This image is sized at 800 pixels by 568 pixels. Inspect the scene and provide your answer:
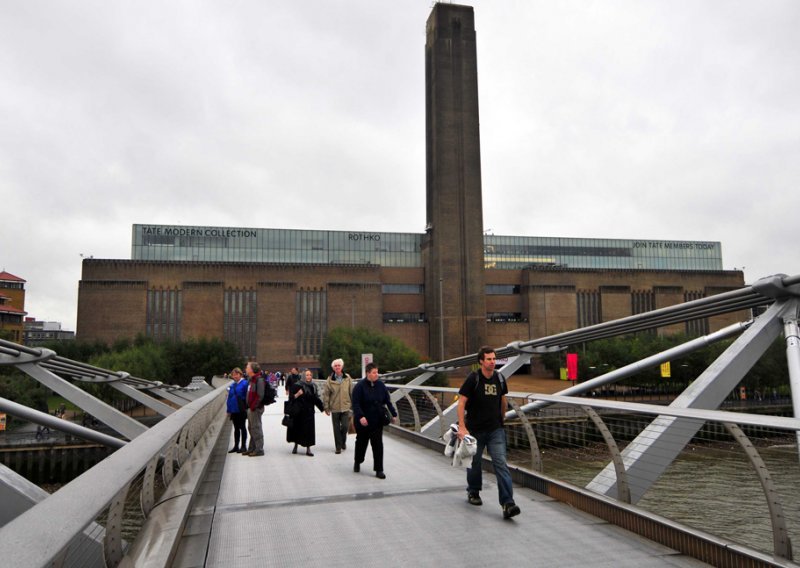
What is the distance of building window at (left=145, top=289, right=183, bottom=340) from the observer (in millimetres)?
65000

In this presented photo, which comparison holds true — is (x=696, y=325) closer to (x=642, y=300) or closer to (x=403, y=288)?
(x=642, y=300)

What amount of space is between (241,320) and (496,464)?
64.1 meters

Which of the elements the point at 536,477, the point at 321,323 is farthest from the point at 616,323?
the point at 321,323

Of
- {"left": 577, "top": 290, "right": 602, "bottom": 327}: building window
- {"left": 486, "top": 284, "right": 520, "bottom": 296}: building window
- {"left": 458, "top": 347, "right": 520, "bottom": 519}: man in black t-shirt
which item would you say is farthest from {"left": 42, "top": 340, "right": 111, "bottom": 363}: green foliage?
{"left": 458, "top": 347, "right": 520, "bottom": 519}: man in black t-shirt

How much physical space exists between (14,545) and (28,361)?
1165cm

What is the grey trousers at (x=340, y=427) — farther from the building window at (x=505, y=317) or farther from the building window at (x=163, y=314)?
the building window at (x=505, y=317)

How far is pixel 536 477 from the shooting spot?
661 centimetres

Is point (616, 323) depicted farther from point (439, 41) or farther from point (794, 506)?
point (439, 41)

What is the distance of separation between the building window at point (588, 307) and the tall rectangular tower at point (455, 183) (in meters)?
13.7

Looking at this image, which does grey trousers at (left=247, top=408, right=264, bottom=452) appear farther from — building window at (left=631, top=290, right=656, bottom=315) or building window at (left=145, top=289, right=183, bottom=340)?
building window at (left=631, top=290, right=656, bottom=315)

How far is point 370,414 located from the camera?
26.1 feet

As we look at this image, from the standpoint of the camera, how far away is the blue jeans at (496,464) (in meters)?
5.38

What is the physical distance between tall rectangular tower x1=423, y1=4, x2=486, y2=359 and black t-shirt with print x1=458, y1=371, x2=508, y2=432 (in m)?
60.4

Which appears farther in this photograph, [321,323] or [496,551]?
[321,323]
